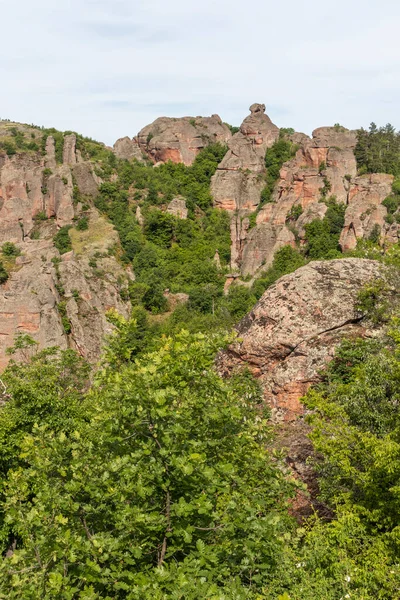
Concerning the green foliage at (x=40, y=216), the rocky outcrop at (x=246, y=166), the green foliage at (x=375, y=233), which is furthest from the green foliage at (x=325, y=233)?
the green foliage at (x=40, y=216)

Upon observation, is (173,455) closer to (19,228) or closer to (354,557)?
(354,557)

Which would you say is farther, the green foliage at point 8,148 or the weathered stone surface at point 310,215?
the green foliage at point 8,148

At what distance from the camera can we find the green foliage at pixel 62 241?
59597 mm

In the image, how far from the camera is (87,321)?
50.4 m

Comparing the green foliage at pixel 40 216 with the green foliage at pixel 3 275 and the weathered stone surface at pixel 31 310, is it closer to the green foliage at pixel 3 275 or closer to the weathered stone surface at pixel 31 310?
the green foliage at pixel 3 275

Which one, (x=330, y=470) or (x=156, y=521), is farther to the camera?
(x=330, y=470)

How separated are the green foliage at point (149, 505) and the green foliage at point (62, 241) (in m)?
53.8

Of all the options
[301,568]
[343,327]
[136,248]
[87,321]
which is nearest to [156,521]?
[301,568]

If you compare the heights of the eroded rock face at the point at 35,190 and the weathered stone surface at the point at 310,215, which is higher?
the eroded rock face at the point at 35,190

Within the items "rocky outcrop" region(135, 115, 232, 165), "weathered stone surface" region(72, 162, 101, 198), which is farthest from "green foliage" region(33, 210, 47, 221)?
"rocky outcrop" region(135, 115, 232, 165)

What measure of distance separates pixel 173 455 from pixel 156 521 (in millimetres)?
711

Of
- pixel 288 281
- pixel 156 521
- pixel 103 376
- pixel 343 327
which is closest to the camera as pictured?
pixel 156 521

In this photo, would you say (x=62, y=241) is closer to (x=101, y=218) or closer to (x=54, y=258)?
(x=54, y=258)

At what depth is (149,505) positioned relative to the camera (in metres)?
6.56
